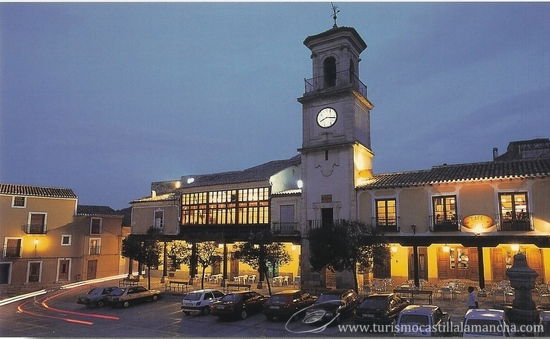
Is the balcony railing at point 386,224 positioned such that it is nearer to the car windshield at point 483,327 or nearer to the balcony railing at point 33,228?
the car windshield at point 483,327

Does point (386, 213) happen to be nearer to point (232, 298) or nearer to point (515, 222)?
point (515, 222)

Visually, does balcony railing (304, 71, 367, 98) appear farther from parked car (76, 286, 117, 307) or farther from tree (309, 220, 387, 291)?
parked car (76, 286, 117, 307)

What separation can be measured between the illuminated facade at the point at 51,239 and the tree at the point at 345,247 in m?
27.0

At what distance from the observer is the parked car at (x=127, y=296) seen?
82.2 ft

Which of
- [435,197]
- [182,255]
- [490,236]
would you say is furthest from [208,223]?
[490,236]

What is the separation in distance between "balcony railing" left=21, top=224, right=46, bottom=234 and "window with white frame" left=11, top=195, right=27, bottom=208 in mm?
1982

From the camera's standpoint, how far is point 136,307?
2541 centimetres

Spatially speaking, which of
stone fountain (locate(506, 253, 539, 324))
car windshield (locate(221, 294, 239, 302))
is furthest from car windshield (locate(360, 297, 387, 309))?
car windshield (locate(221, 294, 239, 302))

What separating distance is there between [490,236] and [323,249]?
9.60m

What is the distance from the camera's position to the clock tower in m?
29.5

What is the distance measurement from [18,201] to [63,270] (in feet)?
26.9

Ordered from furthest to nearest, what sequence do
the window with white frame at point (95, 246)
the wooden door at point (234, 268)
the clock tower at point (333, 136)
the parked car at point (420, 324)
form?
1. the window with white frame at point (95, 246)
2. the wooden door at point (234, 268)
3. the clock tower at point (333, 136)
4. the parked car at point (420, 324)

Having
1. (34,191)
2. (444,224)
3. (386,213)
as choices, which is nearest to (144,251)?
(34,191)

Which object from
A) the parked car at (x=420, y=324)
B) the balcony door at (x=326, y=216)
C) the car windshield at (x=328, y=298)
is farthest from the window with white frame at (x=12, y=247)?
the parked car at (x=420, y=324)
